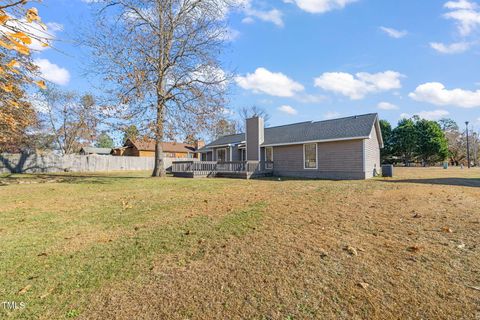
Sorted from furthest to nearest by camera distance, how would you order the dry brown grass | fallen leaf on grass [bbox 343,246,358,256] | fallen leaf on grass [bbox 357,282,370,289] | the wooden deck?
the wooden deck → fallen leaf on grass [bbox 343,246,358,256] → fallen leaf on grass [bbox 357,282,370,289] → the dry brown grass

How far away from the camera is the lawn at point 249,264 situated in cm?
254

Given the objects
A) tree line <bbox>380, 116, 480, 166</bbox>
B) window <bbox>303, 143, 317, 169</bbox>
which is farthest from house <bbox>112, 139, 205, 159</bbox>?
tree line <bbox>380, 116, 480, 166</bbox>

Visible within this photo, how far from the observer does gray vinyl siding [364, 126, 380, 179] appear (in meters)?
14.9

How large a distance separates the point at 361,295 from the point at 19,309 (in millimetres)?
3523

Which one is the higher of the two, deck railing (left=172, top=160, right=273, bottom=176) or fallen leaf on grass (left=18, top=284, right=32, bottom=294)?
deck railing (left=172, top=160, right=273, bottom=176)

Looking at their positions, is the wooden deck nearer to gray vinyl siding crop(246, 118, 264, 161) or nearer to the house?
gray vinyl siding crop(246, 118, 264, 161)

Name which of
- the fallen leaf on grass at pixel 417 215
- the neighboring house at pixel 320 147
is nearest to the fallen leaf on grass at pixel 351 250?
the fallen leaf on grass at pixel 417 215

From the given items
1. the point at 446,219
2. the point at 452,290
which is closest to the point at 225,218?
the point at 452,290

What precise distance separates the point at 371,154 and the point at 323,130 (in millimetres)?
3317

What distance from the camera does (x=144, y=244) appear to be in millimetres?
4207

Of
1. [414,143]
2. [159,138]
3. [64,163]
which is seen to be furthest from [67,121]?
[414,143]

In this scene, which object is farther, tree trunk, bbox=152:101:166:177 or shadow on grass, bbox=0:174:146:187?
shadow on grass, bbox=0:174:146:187

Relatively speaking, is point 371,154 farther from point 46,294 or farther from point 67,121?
point 67,121

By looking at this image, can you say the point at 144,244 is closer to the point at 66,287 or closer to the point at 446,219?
the point at 66,287
